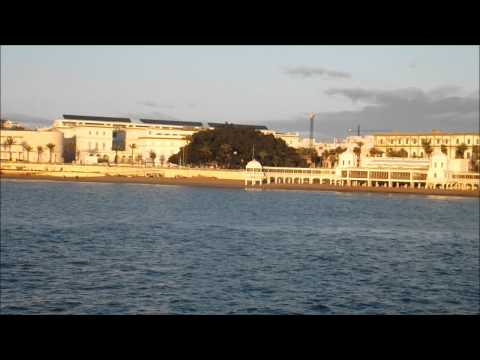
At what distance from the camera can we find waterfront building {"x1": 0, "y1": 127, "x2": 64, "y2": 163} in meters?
100

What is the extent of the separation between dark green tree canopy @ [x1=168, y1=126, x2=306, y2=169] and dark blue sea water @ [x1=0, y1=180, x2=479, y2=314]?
52.2 meters

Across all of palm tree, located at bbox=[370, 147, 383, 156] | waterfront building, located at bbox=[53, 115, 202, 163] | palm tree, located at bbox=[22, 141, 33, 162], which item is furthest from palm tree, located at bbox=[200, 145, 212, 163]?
palm tree, located at bbox=[22, 141, 33, 162]

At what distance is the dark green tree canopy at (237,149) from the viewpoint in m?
95.0

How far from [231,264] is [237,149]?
75085mm

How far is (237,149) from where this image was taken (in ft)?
315

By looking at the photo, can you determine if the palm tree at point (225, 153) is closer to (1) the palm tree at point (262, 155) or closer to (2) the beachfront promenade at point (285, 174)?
(2) the beachfront promenade at point (285, 174)

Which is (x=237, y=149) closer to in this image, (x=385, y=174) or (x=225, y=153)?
(x=225, y=153)

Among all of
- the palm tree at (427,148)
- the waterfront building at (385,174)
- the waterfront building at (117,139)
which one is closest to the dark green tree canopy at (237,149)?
the waterfront building at (385,174)

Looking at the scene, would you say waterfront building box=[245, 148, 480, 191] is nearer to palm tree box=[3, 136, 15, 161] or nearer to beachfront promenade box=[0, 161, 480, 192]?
beachfront promenade box=[0, 161, 480, 192]
